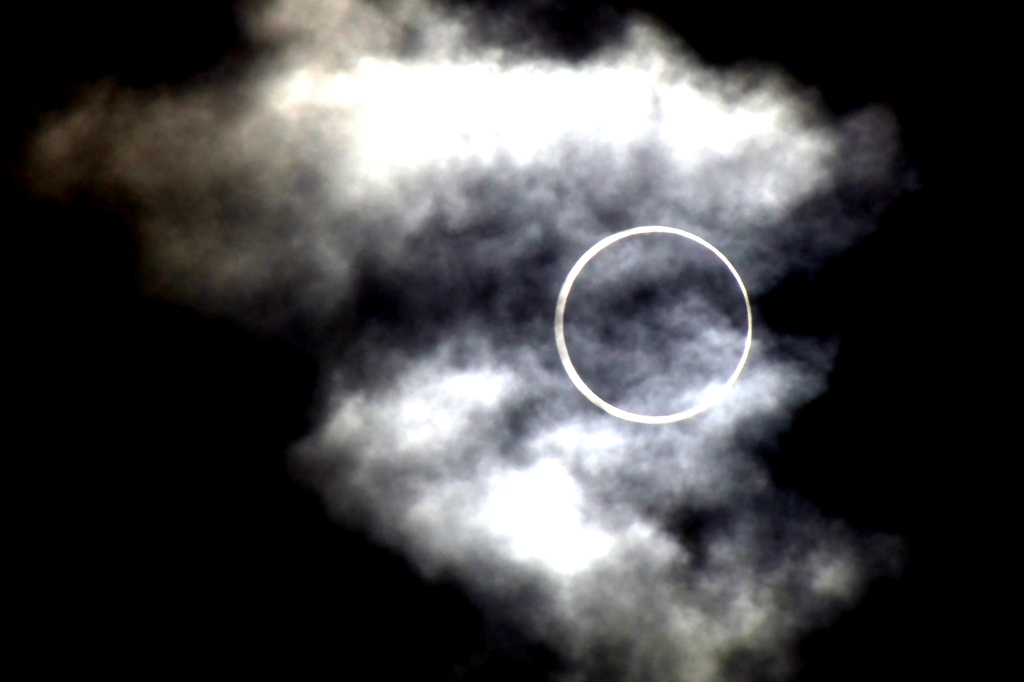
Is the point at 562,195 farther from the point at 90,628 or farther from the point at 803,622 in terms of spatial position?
the point at 90,628

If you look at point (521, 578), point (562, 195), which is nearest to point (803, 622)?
point (521, 578)

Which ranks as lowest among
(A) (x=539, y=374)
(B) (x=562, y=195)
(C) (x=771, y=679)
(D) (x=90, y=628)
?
(D) (x=90, y=628)

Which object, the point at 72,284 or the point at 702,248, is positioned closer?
the point at 72,284

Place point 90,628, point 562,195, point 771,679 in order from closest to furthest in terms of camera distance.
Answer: point 90,628
point 771,679
point 562,195

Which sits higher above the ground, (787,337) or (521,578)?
(787,337)

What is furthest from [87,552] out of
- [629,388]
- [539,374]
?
[629,388]

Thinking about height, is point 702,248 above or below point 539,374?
above

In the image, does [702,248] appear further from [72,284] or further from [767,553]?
[72,284]

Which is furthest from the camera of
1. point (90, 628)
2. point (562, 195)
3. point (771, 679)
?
point (562, 195)

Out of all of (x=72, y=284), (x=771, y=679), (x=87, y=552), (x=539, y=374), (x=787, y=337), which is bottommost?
(x=87, y=552)
